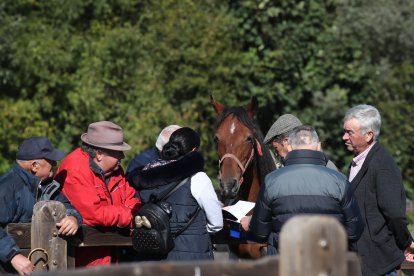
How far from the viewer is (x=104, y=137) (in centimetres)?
654

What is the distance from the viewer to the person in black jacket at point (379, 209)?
6.15 metres

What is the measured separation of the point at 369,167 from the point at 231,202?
67.1 inches

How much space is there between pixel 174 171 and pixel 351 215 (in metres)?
1.25

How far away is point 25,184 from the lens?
6086 millimetres

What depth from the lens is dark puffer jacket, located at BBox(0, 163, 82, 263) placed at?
579 cm

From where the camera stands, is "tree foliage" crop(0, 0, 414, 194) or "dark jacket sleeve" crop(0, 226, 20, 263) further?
"tree foliage" crop(0, 0, 414, 194)

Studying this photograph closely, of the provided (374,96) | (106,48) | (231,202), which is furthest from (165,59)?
(231,202)

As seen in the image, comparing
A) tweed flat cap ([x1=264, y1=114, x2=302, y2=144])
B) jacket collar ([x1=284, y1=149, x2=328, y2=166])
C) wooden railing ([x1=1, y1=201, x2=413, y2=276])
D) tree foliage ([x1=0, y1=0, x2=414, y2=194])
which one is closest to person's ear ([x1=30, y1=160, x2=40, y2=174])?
jacket collar ([x1=284, y1=149, x2=328, y2=166])

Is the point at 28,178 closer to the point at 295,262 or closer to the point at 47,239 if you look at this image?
the point at 47,239

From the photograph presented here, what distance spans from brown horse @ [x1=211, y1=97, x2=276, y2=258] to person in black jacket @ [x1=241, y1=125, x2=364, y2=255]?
1691mm

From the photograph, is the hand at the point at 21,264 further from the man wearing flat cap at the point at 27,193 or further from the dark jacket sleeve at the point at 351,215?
the dark jacket sleeve at the point at 351,215

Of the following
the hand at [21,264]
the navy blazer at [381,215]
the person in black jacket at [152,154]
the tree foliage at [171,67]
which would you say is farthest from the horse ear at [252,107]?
the tree foliage at [171,67]

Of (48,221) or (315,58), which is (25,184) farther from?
(315,58)

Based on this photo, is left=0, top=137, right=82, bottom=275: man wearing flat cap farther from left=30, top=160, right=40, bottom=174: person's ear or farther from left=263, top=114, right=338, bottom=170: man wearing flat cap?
left=263, top=114, right=338, bottom=170: man wearing flat cap
